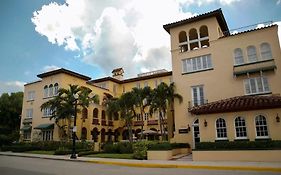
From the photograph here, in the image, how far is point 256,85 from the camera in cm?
2397

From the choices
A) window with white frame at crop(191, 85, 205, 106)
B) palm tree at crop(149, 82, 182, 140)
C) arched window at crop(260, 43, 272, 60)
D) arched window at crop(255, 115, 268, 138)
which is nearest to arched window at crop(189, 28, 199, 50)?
window with white frame at crop(191, 85, 205, 106)

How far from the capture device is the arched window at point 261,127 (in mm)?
18916

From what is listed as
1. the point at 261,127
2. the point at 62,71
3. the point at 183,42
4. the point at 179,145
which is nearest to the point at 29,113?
the point at 62,71

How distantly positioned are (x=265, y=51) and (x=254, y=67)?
2014 millimetres

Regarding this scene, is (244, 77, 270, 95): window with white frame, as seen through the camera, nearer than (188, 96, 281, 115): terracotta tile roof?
No

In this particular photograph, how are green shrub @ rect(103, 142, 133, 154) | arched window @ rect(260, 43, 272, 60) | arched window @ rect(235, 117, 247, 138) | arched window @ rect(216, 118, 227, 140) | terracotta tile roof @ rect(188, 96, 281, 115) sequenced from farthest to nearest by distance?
green shrub @ rect(103, 142, 133, 154) < arched window @ rect(260, 43, 272, 60) < arched window @ rect(216, 118, 227, 140) < arched window @ rect(235, 117, 247, 138) < terracotta tile roof @ rect(188, 96, 281, 115)

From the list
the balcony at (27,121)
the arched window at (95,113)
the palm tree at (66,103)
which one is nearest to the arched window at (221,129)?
the palm tree at (66,103)

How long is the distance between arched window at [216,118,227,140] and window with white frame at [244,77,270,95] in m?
5.69

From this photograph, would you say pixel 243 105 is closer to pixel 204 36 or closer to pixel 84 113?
pixel 204 36

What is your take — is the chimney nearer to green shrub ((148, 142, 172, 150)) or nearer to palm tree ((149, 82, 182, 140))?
palm tree ((149, 82, 182, 140))

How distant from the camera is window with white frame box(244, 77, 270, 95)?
77.3 ft

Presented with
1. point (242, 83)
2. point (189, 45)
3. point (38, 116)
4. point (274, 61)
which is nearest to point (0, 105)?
point (38, 116)

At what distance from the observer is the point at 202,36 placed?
30438 mm

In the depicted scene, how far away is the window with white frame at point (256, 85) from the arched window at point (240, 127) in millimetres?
5352
